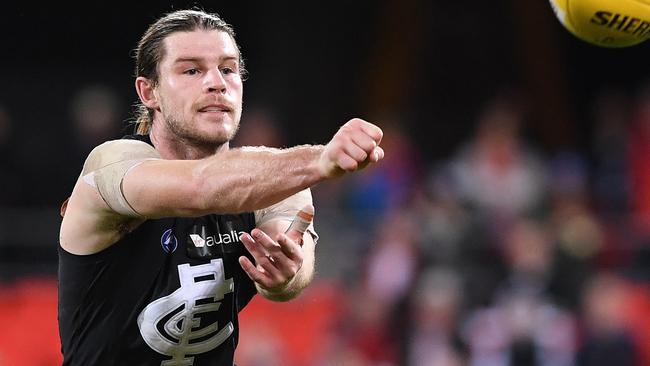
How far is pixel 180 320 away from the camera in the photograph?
4.59 m

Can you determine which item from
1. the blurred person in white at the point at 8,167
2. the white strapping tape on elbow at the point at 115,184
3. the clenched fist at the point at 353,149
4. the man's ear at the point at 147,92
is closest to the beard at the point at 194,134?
the man's ear at the point at 147,92

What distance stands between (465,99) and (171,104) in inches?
367

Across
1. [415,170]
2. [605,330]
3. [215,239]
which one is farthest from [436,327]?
[215,239]

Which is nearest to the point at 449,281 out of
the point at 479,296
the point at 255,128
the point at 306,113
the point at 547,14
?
the point at 479,296

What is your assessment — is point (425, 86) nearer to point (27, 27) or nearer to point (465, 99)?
point (465, 99)

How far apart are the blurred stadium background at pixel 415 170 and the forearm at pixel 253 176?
196 inches

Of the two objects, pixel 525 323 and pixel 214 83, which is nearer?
pixel 214 83

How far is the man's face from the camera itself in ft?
15.4

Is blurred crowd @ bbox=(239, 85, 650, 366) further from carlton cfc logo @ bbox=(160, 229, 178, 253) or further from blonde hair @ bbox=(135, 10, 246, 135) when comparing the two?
→ carlton cfc logo @ bbox=(160, 229, 178, 253)

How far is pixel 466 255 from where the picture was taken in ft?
30.3

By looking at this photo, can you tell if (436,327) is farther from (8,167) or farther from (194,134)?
(194,134)

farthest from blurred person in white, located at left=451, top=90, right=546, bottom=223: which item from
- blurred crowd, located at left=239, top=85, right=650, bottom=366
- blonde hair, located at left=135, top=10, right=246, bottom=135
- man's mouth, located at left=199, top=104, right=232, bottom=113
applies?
man's mouth, located at left=199, top=104, right=232, bottom=113

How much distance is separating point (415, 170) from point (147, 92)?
578 centimetres

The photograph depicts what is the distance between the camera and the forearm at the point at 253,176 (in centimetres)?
369
